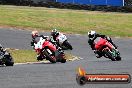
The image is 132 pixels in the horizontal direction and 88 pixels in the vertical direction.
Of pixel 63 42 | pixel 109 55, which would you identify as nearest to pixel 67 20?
pixel 63 42

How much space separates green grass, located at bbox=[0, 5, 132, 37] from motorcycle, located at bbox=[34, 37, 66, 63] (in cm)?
1996

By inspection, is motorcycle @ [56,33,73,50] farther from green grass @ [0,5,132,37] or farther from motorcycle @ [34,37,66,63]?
green grass @ [0,5,132,37]

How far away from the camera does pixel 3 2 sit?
182 ft

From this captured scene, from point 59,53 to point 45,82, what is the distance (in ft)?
29.4

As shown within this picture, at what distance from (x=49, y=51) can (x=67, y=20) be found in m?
26.4

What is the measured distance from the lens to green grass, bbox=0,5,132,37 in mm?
42312

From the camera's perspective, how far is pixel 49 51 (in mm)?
20594

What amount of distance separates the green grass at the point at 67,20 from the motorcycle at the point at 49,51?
19962mm

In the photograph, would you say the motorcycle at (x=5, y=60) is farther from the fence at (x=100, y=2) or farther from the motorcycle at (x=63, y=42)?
the fence at (x=100, y=2)

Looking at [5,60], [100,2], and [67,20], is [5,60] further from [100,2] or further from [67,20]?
[100,2]

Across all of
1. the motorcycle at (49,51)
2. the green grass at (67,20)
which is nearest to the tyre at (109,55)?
the motorcycle at (49,51)

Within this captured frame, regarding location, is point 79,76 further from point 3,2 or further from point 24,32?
point 3,2

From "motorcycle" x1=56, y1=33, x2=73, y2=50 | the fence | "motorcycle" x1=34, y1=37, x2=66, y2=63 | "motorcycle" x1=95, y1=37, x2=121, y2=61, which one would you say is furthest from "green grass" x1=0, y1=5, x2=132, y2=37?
"motorcycle" x1=34, y1=37, x2=66, y2=63

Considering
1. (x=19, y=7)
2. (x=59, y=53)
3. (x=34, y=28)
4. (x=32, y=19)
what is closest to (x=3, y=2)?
(x=19, y=7)
